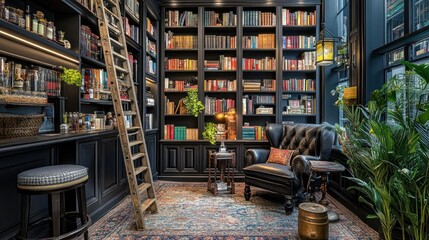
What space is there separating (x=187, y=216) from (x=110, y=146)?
1.28 meters

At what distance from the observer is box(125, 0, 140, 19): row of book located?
139 inches

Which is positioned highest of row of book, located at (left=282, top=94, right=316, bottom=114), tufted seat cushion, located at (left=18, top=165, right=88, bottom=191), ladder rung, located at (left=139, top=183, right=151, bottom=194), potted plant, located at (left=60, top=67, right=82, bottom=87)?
potted plant, located at (left=60, top=67, right=82, bottom=87)

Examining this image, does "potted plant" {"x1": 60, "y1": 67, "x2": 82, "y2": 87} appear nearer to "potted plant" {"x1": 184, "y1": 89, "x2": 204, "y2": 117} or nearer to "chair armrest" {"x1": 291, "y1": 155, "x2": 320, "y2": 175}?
"potted plant" {"x1": 184, "y1": 89, "x2": 204, "y2": 117}

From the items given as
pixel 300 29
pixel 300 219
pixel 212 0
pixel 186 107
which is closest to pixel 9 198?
pixel 300 219

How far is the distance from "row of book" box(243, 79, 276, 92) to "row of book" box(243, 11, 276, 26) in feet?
3.38

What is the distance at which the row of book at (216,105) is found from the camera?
14.8ft

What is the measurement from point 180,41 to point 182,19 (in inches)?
15.9

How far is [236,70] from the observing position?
4.47m

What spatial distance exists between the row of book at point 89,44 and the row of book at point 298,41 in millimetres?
3093

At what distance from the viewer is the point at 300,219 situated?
2.30 metres

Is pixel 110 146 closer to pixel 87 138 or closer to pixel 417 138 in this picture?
pixel 87 138

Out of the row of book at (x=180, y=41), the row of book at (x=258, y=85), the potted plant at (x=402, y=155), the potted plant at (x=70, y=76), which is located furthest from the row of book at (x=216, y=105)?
the potted plant at (x=402, y=155)

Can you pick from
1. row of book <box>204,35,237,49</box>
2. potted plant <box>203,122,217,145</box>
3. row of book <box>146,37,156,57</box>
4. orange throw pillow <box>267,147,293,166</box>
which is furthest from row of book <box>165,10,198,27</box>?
orange throw pillow <box>267,147,293,166</box>

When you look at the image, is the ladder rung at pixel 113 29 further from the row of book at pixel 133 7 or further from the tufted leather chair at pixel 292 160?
the tufted leather chair at pixel 292 160
